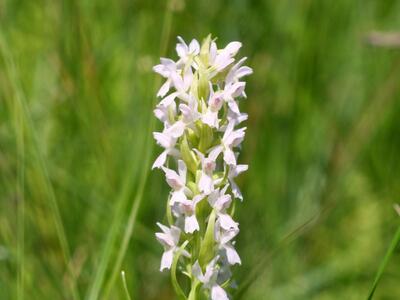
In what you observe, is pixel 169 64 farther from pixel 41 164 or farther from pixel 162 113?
pixel 41 164

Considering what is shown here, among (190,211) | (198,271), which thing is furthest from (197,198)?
(198,271)

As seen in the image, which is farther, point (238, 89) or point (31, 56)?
point (31, 56)

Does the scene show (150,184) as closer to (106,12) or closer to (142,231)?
(142,231)

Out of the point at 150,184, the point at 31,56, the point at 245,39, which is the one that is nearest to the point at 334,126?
the point at 245,39

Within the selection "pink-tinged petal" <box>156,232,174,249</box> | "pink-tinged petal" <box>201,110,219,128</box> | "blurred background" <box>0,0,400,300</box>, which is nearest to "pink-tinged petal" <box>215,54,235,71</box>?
"pink-tinged petal" <box>201,110,219,128</box>

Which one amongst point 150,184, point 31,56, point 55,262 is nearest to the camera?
point 55,262
